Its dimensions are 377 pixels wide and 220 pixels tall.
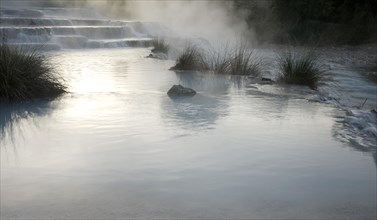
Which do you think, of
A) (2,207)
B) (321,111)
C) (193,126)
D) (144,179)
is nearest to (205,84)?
(321,111)

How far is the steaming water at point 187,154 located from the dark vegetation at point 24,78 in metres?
0.22

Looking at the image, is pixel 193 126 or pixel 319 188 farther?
pixel 193 126

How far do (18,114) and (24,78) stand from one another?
0.81 meters

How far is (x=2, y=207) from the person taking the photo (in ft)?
8.96

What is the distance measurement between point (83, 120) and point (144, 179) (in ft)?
5.87

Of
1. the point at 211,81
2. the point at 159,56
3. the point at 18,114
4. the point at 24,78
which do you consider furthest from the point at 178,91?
the point at 159,56

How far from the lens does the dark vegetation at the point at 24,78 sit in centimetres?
555

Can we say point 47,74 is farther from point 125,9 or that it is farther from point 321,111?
point 125,9

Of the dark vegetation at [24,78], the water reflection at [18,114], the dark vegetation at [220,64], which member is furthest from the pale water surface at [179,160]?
the dark vegetation at [220,64]

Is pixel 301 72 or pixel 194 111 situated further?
pixel 301 72

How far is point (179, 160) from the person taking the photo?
3543 mm

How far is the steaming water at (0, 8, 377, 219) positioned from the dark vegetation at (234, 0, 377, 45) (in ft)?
33.5

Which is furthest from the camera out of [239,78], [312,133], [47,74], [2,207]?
[239,78]

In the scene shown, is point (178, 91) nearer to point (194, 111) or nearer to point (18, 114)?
point (194, 111)
